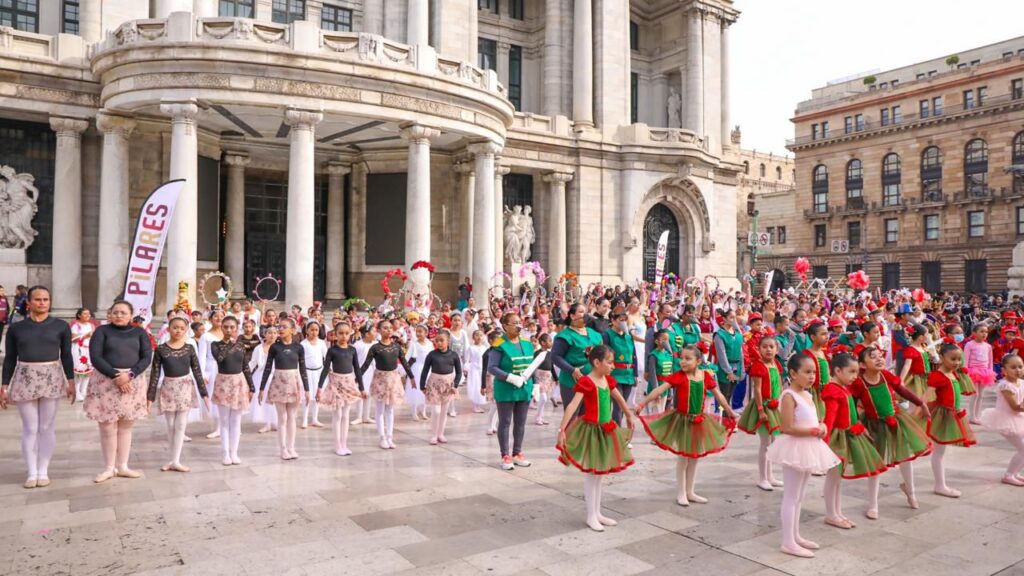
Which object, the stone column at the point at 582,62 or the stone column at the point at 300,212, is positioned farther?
the stone column at the point at 582,62

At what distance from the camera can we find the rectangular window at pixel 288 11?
27.9 m

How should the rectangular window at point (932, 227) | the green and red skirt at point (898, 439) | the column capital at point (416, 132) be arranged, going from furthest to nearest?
the rectangular window at point (932, 227) → the column capital at point (416, 132) → the green and red skirt at point (898, 439)

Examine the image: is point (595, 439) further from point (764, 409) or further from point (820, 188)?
point (820, 188)

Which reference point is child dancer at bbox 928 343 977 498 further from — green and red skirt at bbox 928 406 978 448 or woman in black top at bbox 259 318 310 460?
woman in black top at bbox 259 318 310 460

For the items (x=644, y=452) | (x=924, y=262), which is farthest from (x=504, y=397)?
(x=924, y=262)

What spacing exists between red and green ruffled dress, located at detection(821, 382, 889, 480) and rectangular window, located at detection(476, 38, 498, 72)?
29.2 metres

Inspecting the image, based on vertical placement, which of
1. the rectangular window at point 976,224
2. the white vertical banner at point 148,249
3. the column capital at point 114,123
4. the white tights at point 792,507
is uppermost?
the rectangular window at point 976,224

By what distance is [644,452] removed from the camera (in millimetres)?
10055

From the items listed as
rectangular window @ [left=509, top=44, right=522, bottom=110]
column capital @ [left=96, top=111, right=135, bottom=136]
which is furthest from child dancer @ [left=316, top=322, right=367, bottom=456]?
rectangular window @ [left=509, top=44, right=522, bottom=110]

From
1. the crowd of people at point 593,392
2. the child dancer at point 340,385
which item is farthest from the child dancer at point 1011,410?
→ the child dancer at point 340,385

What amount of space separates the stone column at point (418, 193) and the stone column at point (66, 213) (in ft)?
32.3

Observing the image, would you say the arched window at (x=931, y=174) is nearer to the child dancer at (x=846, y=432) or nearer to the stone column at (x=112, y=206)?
the stone column at (x=112, y=206)

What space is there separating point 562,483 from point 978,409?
9482 mm

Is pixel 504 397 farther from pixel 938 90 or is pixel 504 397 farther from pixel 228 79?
pixel 938 90
